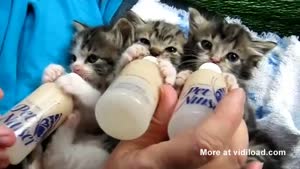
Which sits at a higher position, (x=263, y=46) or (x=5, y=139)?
(x=263, y=46)

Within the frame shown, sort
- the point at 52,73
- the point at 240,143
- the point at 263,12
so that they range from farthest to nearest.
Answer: the point at 263,12, the point at 52,73, the point at 240,143

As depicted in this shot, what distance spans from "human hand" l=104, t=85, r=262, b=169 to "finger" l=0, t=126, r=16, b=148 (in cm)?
18

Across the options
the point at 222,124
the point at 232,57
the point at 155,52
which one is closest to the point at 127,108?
the point at 222,124

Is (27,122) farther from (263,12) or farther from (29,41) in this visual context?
(263,12)

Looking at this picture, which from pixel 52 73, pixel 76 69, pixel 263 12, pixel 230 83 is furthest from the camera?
pixel 263 12

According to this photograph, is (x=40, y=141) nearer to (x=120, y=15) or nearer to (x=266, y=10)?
(x=120, y=15)

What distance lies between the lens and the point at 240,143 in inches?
34.9

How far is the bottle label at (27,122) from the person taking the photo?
0.95m

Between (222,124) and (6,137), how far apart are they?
380 mm

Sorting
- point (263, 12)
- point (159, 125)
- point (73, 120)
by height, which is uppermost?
point (263, 12)

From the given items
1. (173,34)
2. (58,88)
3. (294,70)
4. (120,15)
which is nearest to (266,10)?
(294,70)

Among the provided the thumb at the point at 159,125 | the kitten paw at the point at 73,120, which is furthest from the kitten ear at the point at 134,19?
the thumb at the point at 159,125

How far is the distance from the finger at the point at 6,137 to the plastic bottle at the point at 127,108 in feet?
0.52

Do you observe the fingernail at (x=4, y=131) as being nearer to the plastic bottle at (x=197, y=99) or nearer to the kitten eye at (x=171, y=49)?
the plastic bottle at (x=197, y=99)
